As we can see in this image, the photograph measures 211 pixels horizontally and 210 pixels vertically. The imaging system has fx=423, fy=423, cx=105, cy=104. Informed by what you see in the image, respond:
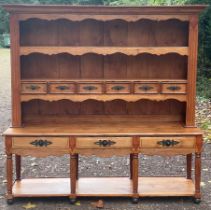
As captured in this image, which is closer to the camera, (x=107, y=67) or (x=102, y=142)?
(x=102, y=142)

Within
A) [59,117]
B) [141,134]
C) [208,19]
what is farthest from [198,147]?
[208,19]

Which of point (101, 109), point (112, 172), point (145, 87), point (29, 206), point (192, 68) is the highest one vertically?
point (192, 68)

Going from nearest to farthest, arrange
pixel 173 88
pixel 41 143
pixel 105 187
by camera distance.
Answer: pixel 41 143 → pixel 173 88 → pixel 105 187

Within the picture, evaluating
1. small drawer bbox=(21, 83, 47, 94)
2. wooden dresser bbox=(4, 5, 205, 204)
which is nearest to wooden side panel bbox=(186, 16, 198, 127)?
wooden dresser bbox=(4, 5, 205, 204)

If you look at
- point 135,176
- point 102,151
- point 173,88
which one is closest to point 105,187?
point 135,176

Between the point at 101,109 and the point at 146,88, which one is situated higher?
the point at 146,88

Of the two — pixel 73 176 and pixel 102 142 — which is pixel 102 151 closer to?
pixel 102 142

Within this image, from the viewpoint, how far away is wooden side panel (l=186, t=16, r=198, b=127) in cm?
434

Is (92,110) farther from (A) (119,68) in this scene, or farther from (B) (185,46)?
(B) (185,46)

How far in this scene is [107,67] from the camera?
4.73 meters

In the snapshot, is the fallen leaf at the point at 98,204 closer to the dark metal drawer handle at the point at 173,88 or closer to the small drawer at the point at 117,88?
the small drawer at the point at 117,88

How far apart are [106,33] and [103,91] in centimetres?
68

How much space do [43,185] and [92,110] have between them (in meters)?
1.00

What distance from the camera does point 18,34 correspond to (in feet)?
14.2
